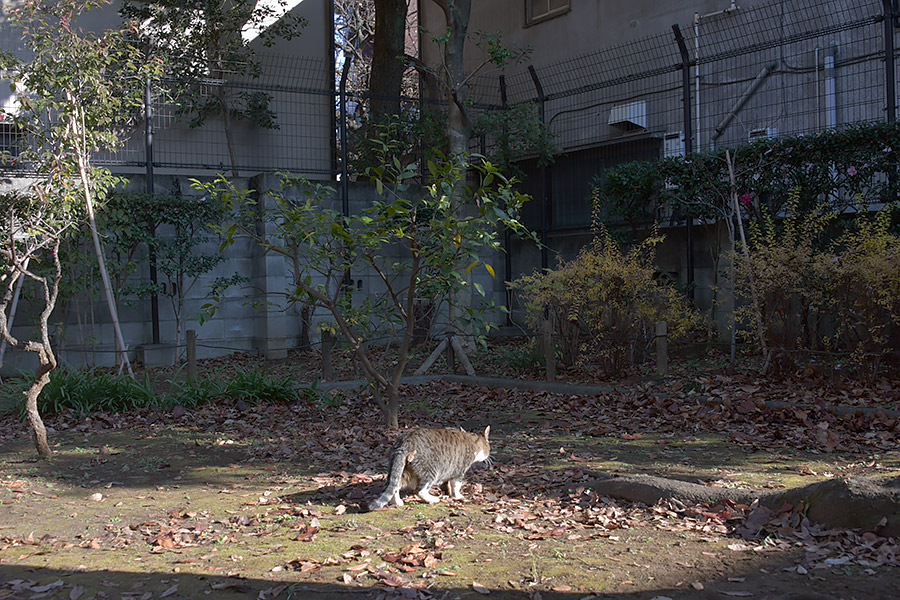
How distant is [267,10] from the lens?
1562 centimetres

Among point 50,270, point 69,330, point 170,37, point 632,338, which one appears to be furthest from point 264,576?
point 170,37

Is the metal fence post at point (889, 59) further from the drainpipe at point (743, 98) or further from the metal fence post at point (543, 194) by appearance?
the metal fence post at point (543, 194)

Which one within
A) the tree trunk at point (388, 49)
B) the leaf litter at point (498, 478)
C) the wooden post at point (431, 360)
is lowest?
the leaf litter at point (498, 478)

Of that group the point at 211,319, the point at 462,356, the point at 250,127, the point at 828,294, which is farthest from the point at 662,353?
the point at 250,127

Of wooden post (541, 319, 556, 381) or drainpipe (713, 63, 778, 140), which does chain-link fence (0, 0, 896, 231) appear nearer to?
drainpipe (713, 63, 778, 140)

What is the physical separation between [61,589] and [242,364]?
8.31 metres

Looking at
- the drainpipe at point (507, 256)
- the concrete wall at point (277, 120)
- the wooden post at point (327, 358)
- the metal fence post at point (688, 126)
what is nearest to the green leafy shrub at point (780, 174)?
the metal fence post at point (688, 126)

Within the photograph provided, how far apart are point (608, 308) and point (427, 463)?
17.1 ft

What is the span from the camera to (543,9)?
16.1m

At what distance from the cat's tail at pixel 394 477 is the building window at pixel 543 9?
12.8 m

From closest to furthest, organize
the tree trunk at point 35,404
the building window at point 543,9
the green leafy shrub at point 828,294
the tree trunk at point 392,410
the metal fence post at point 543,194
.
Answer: the tree trunk at point 35,404 < the tree trunk at point 392,410 < the green leafy shrub at point 828,294 < the metal fence post at point 543,194 < the building window at point 543,9

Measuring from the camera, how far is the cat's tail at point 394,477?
4.70 meters

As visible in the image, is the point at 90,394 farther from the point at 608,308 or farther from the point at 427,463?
the point at 608,308

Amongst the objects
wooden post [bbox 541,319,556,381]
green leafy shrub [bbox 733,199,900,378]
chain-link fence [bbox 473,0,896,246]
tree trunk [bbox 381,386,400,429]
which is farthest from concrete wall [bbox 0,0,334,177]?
green leafy shrub [bbox 733,199,900,378]
